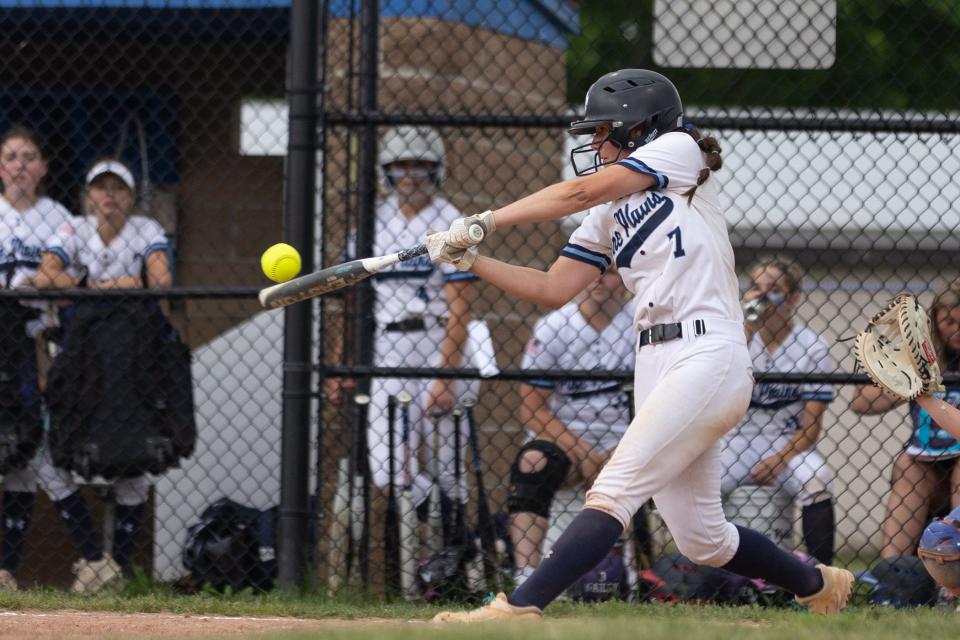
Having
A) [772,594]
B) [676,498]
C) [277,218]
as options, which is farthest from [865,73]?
[676,498]

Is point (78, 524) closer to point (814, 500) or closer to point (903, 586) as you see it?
point (814, 500)

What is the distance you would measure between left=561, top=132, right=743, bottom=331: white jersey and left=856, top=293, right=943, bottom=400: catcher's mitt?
2.04ft

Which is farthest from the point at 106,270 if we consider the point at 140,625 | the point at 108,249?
the point at 140,625

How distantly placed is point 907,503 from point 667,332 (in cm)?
208

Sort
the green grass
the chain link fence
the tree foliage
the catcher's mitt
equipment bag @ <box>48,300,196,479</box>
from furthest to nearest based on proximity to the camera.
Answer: the tree foliage → equipment bag @ <box>48,300,196,479</box> → the chain link fence → the catcher's mitt → the green grass

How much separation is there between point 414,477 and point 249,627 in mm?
1426

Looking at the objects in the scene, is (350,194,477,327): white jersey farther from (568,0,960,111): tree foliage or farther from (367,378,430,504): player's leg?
(568,0,960,111): tree foliage

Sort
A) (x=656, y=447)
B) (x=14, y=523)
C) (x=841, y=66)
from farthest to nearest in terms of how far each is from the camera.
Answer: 1. (x=841, y=66)
2. (x=14, y=523)
3. (x=656, y=447)

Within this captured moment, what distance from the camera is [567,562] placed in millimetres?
3834

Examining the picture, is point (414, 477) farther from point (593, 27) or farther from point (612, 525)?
point (593, 27)

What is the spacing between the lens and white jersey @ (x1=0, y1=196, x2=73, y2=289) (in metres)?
6.07

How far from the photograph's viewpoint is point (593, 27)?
16172 mm

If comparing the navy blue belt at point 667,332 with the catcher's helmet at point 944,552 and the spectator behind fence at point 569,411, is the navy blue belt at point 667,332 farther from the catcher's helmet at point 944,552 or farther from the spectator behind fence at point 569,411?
the spectator behind fence at point 569,411

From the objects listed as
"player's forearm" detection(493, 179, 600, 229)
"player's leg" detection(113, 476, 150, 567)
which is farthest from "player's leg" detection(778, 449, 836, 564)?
"player's leg" detection(113, 476, 150, 567)
